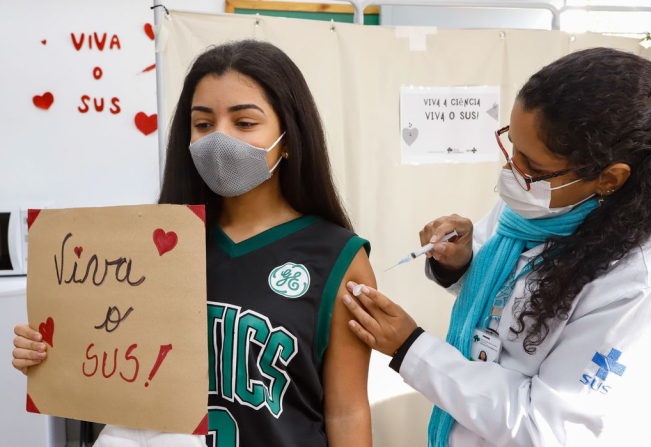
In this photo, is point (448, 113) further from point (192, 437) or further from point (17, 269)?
point (17, 269)

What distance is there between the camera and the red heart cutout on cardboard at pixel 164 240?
3.11 ft

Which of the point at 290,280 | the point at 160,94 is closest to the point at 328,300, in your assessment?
the point at 290,280

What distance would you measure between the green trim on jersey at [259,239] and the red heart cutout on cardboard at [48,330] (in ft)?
1.10

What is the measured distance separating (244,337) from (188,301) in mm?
117

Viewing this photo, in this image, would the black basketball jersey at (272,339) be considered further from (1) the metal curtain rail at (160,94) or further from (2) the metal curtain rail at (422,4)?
(2) the metal curtain rail at (422,4)

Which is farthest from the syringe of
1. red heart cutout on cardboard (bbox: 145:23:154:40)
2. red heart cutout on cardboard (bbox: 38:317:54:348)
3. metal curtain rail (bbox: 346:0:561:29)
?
red heart cutout on cardboard (bbox: 145:23:154:40)

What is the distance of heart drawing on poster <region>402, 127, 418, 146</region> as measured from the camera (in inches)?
84.2

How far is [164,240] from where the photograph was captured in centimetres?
95

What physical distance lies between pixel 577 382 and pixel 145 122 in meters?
2.75

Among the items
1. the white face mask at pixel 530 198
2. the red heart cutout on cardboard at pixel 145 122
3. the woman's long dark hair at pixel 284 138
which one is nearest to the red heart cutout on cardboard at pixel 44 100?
the red heart cutout on cardboard at pixel 145 122

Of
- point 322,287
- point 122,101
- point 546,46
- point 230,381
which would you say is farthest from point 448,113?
point 122,101

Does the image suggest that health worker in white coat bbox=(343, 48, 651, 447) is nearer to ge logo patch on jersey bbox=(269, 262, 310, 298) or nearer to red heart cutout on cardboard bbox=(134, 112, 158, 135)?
ge logo patch on jersey bbox=(269, 262, 310, 298)

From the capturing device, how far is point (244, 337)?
0.96m

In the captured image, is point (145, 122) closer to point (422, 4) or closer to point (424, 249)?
point (422, 4)
